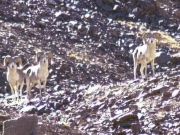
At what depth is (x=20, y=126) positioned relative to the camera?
8.38m

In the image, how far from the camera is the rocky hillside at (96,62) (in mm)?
11852

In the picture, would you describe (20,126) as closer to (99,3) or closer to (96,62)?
(96,62)

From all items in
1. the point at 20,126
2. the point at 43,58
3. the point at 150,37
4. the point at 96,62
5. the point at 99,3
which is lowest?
the point at 20,126

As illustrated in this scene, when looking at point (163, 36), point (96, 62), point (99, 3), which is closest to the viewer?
point (96, 62)

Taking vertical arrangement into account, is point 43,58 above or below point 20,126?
above

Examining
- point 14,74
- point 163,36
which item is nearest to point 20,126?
point 14,74

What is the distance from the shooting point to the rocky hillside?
11.9m

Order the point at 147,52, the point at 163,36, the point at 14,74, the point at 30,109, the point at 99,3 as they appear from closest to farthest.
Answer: the point at 30,109, the point at 147,52, the point at 14,74, the point at 163,36, the point at 99,3

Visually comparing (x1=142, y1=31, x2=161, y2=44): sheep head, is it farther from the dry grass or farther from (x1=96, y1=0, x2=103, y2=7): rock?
(x1=96, y1=0, x2=103, y2=7): rock

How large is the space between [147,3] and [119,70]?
8673 mm

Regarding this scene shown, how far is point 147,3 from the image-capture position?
106 ft

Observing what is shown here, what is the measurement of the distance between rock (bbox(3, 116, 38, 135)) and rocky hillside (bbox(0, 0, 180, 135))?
1423 millimetres

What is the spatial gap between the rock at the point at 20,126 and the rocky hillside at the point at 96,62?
142 centimetres

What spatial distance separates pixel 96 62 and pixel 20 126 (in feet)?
54.0
